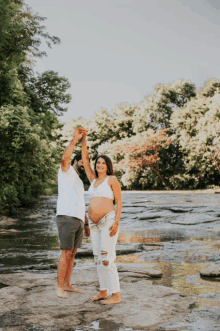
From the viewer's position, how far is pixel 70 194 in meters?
4.23

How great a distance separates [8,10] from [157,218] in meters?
→ 9.68

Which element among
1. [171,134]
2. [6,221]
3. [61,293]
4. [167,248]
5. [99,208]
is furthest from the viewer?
[171,134]

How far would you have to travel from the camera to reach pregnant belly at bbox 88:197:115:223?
3.98 meters

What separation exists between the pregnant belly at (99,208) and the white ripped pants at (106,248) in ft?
0.14

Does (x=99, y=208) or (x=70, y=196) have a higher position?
(x=70, y=196)

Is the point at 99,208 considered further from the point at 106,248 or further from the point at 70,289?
the point at 70,289

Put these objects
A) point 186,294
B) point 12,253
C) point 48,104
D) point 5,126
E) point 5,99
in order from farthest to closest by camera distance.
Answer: point 48,104, point 5,99, point 5,126, point 12,253, point 186,294

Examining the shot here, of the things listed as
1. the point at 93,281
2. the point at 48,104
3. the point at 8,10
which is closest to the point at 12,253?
the point at 93,281

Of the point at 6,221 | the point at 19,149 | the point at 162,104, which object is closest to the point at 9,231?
the point at 19,149

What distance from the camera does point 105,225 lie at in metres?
3.94

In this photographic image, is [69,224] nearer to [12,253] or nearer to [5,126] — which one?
[12,253]

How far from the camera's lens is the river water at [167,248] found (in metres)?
4.36

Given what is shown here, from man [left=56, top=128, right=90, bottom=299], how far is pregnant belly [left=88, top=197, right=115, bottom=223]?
228 millimetres

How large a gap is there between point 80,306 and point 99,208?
101 centimetres
